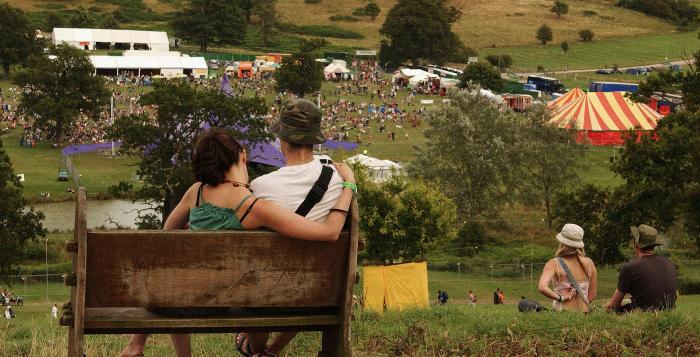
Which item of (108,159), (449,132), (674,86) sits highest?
(674,86)

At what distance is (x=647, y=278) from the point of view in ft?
23.2

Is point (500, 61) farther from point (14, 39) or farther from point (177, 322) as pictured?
point (177, 322)

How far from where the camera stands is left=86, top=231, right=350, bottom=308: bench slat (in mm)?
4270

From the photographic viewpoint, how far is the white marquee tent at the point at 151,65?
A: 6675 cm

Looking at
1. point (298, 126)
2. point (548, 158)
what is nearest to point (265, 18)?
point (548, 158)

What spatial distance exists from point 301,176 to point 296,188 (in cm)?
6

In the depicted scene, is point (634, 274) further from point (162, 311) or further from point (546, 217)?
point (546, 217)

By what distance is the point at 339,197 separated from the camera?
463 cm

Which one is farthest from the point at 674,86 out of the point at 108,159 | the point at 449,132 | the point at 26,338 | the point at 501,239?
the point at 108,159

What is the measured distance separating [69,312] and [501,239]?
26989 millimetres

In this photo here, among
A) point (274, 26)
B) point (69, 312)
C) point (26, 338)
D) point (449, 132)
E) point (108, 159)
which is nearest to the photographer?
point (69, 312)

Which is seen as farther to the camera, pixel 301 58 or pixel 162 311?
pixel 301 58

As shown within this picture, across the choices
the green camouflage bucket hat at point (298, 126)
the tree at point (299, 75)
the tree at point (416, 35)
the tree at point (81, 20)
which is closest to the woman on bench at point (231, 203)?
the green camouflage bucket hat at point (298, 126)

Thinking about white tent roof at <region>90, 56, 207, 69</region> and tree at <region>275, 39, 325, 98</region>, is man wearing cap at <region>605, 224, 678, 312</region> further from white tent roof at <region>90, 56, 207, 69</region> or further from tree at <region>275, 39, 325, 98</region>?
white tent roof at <region>90, 56, 207, 69</region>
